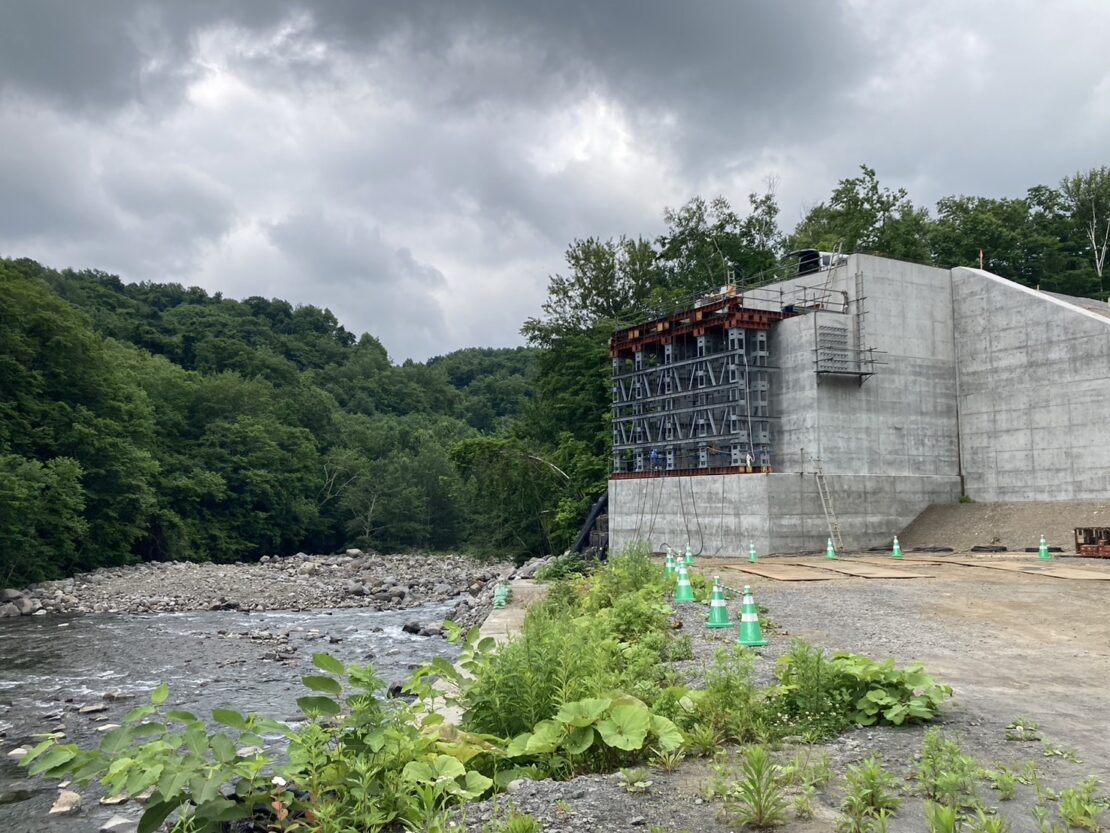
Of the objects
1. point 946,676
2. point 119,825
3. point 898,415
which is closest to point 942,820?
point 946,676

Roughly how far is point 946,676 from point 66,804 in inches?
346

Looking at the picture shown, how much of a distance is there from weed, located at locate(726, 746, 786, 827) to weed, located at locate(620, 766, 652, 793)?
0.55 meters

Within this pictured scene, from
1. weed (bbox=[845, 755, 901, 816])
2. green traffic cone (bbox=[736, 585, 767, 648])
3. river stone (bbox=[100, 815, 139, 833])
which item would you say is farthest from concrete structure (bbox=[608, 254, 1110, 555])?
weed (bbox=[845, 755, 901, 816])

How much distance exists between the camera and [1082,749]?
5117 mm

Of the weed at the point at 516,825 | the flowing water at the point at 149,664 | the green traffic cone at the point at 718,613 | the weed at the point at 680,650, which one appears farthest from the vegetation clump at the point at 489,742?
the flowing water at the point at 149,664

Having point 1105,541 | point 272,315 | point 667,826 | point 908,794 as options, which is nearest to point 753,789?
point 667,826

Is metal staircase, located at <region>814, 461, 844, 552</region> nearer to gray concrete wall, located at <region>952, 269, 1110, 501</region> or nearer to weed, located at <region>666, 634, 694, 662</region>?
gray concrete wall, located at <region>952, 269, 1110, 501</region>

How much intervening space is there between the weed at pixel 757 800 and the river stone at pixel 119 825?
620 centimetres

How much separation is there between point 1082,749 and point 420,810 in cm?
409

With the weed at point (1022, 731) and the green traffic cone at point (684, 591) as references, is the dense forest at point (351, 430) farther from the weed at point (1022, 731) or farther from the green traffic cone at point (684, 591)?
the weed at point (1022, 731)

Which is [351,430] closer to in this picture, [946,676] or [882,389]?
[882,389]

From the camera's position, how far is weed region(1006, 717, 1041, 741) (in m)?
5.30

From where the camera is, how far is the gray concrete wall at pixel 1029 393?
2397 cm

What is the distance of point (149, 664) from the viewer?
17.8 meters
